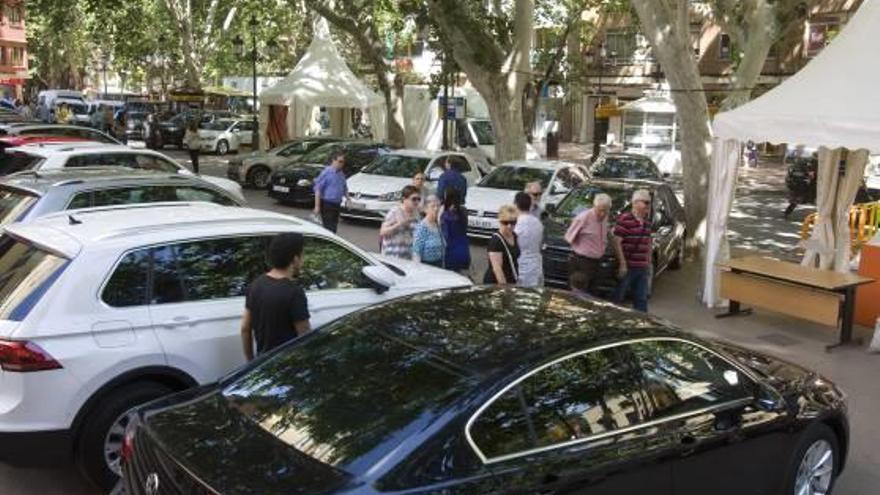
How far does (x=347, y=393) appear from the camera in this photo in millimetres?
3781

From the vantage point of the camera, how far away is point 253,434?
3.64 m

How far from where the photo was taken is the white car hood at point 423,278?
275 inches

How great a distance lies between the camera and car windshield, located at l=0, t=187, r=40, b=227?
27.8 ft

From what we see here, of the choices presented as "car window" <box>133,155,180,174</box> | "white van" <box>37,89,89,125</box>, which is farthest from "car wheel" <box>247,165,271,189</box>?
"white van" <box>37,89,89,125</box>

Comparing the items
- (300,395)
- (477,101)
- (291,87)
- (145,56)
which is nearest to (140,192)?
(300,395)

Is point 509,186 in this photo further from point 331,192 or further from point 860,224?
point 860,224

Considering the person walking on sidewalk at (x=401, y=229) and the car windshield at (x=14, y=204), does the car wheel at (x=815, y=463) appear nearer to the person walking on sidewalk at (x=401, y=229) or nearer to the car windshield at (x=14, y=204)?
the person walking on sidewalk at (x=401, y=229)

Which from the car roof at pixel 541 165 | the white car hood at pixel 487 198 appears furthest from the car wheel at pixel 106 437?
the car roof at pixel 541 165

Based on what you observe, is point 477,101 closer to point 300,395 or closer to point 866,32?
point 866,32

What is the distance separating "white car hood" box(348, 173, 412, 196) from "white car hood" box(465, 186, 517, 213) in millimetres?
1716

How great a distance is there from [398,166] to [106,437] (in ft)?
45.8

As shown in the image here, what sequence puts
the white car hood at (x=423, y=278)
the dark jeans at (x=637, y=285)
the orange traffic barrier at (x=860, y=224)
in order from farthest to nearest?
the orange traffic barrier at (x=860, y=224) < the dark jeans at (x=637, y=285) < the white car hood at (x=423, y=278)

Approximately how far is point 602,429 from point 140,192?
6750 mm

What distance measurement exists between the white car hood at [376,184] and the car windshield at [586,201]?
4.78 meters
